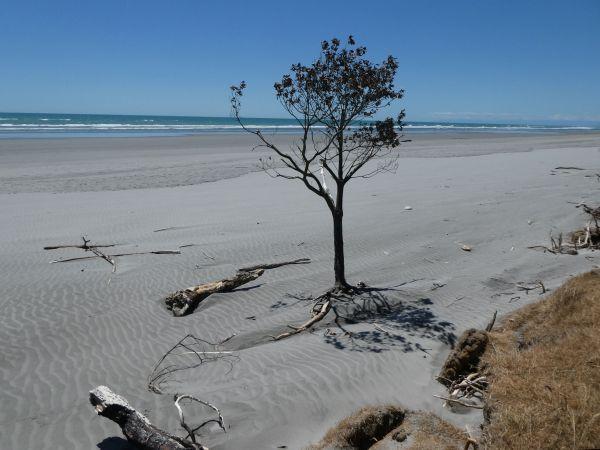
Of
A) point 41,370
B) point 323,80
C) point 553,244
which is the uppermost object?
point 323,80

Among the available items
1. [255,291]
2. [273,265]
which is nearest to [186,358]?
[255,291]

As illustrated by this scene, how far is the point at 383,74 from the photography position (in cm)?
678

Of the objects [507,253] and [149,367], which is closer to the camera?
[149,367]

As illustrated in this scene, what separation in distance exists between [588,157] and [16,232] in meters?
27.8

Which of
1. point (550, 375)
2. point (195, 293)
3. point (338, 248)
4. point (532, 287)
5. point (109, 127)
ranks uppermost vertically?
point (109, 127)

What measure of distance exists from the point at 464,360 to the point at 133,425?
11.0 feet

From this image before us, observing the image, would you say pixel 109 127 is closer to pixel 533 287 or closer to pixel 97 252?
pixel 97 252

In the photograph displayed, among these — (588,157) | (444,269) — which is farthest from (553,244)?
(588,157)

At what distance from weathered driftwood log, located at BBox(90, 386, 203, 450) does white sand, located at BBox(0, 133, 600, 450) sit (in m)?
0.30

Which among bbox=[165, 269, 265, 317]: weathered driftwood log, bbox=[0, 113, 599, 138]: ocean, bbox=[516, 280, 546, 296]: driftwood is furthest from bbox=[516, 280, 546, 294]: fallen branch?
bbox=[0, 113, 599, 138]: ocean

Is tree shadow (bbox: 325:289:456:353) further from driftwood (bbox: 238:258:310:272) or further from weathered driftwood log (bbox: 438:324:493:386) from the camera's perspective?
driftwood (bbox: 238:258:310:272)

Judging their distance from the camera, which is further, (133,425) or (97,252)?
(97,252)

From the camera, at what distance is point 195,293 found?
7.70m

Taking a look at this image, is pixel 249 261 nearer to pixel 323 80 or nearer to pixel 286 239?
pixel 286 239
